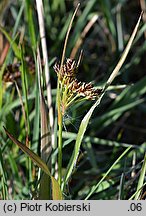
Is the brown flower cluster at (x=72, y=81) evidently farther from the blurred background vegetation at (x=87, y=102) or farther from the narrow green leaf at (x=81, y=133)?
the blurred background vegetation at (x=87, y=102)

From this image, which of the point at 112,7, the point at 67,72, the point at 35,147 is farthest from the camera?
the point at 112,7

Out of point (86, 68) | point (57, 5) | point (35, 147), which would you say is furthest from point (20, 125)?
point (57, 5)

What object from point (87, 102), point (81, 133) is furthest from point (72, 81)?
point (87, 102)

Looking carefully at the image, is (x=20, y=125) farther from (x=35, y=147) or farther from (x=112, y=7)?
(x=112, y=7)

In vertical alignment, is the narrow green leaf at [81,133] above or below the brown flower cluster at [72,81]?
below

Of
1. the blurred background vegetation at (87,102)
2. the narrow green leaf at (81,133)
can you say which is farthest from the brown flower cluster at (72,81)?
the blurred background vegetation at (87,102)

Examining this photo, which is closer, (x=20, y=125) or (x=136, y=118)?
(x=20, y=125)

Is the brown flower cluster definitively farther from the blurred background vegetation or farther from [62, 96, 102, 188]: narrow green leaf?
the blurred background vegetation

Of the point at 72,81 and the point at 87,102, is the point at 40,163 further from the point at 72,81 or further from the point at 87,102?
the point at 87,102
